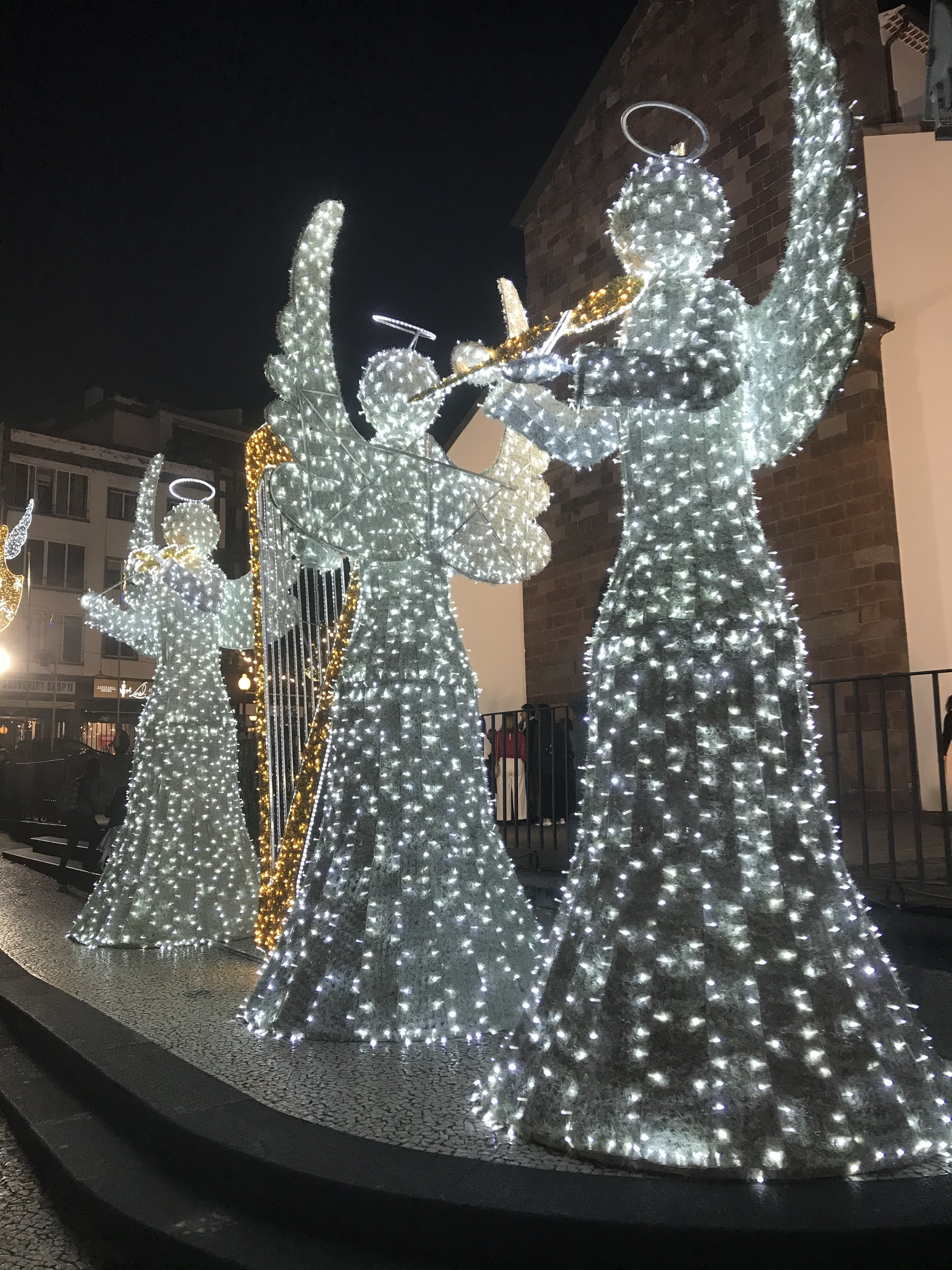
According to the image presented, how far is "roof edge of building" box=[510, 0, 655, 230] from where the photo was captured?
1045cm

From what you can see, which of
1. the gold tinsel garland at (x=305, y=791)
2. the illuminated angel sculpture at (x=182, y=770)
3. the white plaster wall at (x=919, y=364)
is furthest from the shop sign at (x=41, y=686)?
the white plaster wall at (x=919, y=364)

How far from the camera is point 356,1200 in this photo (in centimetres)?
244

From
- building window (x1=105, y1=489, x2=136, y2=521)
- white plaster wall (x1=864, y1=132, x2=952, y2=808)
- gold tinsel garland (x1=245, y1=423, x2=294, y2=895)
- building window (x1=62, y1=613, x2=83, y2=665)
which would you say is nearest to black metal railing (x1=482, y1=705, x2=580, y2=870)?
gold tinsel garland (x1=245, y1=423, x2=294, y2=895)

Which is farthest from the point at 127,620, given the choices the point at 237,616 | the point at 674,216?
the point at 674,216

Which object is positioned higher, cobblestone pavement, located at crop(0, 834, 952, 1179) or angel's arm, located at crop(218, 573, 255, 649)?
angel's arm, located at crop(218, 573, 255, 649)

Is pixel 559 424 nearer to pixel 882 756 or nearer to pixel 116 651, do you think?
pixel 882 756

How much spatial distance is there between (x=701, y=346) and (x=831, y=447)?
233 inches

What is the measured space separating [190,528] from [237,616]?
0.74 m

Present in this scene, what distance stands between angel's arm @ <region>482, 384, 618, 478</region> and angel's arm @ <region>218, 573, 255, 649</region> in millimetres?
2910

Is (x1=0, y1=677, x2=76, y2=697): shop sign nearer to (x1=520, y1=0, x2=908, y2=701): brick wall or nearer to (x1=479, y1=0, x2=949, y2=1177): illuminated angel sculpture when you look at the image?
(x1=520, y1=0, x2=908, y2=701): brick wall

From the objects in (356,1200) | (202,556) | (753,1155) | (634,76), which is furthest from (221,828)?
(634,76)

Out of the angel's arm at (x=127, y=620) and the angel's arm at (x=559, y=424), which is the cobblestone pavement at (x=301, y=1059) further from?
the angel's arm at (x=559, y=424)

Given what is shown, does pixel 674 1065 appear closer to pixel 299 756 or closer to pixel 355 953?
pixel 355 953

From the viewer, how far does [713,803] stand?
8.89ft
